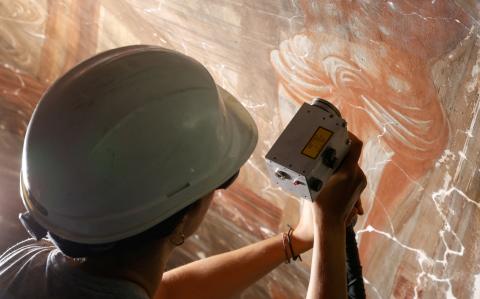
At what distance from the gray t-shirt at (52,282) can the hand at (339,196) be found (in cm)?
34

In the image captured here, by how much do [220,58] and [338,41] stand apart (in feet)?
1.63

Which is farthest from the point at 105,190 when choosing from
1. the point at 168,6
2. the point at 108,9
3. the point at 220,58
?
the point at 108,9

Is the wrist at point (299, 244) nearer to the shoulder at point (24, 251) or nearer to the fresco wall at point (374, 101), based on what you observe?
the fresco wall at point (374, 101)

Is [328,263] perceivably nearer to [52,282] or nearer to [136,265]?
[136,265]

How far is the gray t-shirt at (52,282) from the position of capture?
2.66 feet

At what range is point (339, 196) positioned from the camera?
0.89m

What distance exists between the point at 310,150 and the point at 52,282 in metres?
0.49

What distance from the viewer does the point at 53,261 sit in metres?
0.88

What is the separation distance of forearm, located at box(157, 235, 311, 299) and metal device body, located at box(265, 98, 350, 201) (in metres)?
0.33

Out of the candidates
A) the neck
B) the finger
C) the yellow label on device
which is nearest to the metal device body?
the yellow label on device

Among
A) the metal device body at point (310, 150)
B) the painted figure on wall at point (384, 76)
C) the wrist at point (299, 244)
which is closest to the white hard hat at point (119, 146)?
the metal device body at point (310, 150)

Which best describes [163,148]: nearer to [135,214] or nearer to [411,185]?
[135,214]

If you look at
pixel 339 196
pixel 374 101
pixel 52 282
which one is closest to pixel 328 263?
pixel 339 196

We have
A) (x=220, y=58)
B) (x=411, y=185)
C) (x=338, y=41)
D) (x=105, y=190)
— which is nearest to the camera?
(x=105, y=190)
